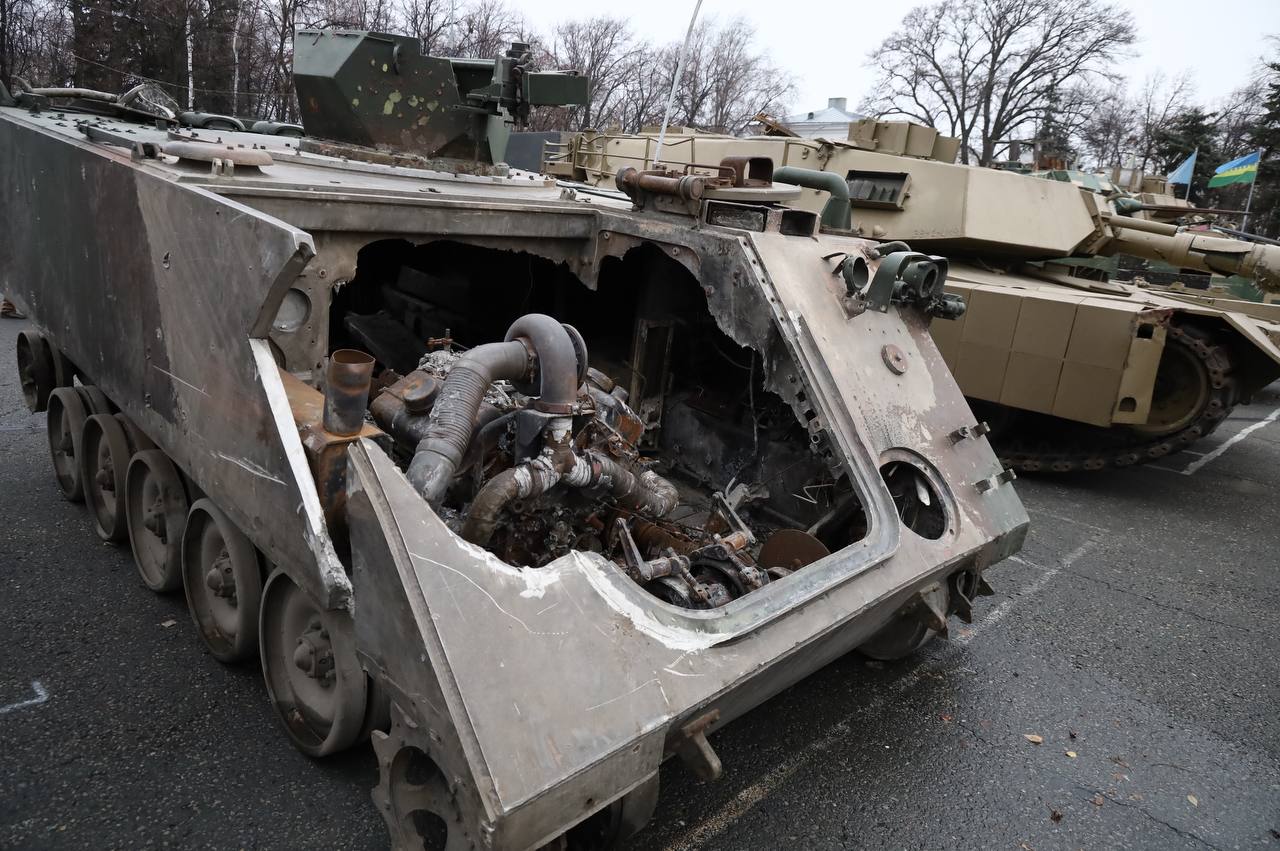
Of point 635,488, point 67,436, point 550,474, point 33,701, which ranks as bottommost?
point 33,701

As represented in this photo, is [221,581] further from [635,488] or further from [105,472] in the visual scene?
[635,488]

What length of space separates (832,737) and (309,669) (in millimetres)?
1923

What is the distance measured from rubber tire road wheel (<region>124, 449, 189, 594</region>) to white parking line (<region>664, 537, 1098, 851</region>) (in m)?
2.38

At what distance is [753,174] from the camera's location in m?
4.14

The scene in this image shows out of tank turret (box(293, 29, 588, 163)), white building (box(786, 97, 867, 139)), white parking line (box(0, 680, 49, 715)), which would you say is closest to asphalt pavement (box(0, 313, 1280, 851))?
white parking line (box(0, 680, 49, 715))

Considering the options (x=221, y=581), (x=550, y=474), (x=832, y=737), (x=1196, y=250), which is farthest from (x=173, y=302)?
(x=1196, y=250)

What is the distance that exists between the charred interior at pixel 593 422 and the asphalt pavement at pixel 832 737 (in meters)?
0.71

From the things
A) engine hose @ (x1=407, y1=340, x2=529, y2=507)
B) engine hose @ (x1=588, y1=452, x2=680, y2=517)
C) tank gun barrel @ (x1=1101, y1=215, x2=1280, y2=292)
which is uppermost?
tank gun barrel @ (x1=1101, y1=215, x2=1280, y2=292)

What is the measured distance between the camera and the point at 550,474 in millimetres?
2920

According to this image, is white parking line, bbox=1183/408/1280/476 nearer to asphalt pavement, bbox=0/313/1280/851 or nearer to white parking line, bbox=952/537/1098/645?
white parking line, bbox=952/537/1098/645

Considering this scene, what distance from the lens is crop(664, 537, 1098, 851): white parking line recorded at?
284cm

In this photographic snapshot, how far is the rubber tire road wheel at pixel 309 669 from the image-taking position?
261 centimetres

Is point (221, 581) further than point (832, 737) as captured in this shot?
No

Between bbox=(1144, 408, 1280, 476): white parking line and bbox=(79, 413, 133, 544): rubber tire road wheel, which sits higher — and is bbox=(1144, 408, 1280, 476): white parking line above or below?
below
